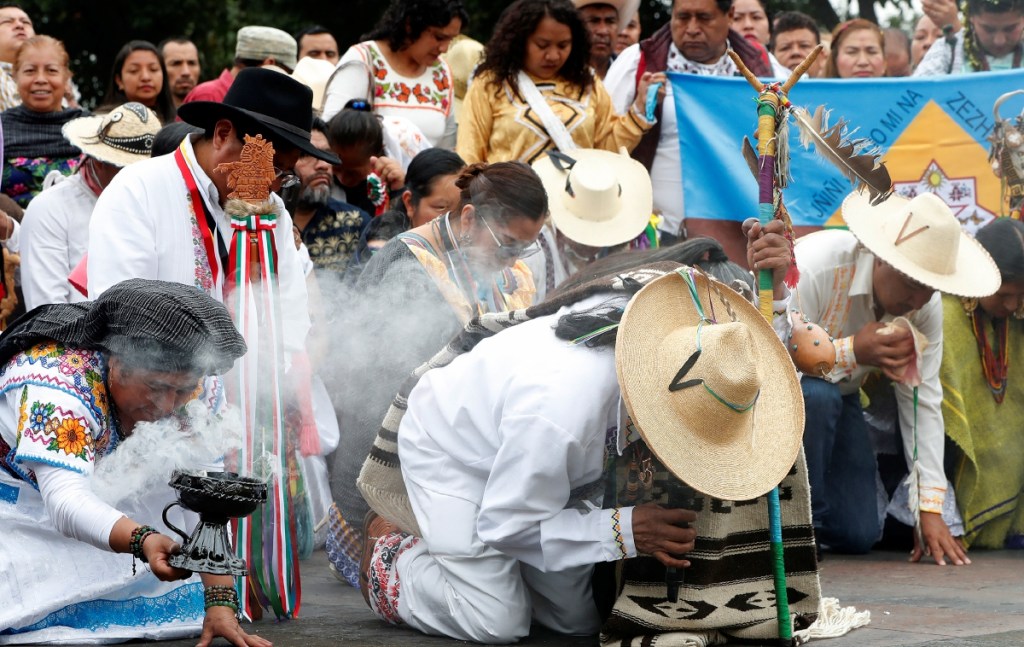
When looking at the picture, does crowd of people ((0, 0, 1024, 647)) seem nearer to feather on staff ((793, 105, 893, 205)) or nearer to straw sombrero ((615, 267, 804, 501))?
straw sombrero ((615, 267, 804, 501))

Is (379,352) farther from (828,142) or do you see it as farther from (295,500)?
(828,142)

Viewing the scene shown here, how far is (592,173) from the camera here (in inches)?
234

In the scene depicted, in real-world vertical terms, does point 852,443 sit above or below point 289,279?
below

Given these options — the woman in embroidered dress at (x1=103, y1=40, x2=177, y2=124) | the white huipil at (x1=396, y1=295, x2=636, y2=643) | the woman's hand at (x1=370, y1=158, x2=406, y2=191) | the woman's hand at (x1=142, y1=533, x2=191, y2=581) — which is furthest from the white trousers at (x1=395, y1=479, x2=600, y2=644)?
the woman in embroidered dress at (x1=103, y1=40, x2=177, y2=124)

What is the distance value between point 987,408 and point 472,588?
9.83 ft

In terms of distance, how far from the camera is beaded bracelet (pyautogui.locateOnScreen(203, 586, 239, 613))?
321cm

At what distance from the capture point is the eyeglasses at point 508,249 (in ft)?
15.4

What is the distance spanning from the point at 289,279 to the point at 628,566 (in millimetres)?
1447

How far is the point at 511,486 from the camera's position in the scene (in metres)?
3.33

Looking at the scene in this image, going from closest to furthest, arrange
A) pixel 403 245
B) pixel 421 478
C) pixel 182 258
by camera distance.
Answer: pixel 421 478, pixel 182 258, pixel 403 245

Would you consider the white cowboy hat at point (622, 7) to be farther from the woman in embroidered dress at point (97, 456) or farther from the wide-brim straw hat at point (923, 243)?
the woman in embroidered dress at point (97, 456)

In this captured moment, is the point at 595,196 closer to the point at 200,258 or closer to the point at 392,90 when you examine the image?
the point at 392,90

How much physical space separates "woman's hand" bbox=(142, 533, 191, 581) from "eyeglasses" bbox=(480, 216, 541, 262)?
1.97 metres

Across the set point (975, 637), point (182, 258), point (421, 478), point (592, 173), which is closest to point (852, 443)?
point (592, 173)
